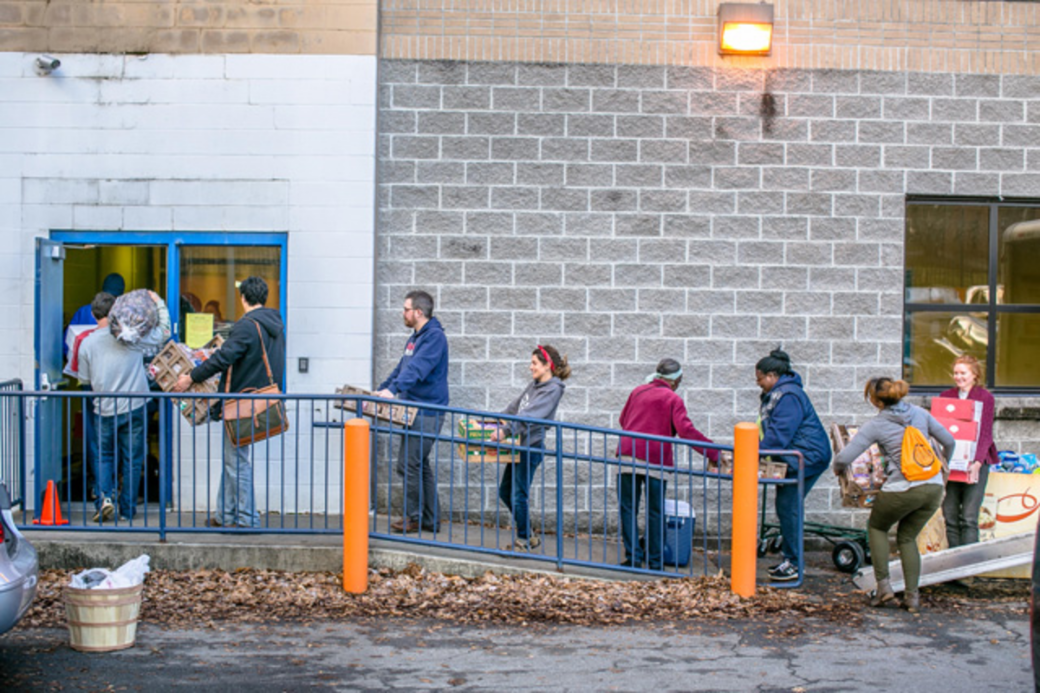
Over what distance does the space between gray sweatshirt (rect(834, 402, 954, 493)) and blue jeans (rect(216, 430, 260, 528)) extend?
13.5 feet

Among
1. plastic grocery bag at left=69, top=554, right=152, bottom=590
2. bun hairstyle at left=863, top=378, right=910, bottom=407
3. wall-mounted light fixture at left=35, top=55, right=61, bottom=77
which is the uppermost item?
wall-mounted light fixture at left=35, top=55, right=61, bottom=77

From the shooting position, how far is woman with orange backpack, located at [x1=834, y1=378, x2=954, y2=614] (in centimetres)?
688

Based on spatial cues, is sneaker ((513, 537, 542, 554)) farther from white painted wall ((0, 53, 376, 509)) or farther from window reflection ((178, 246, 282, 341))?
window reflection ((178, 246, 282, 341))

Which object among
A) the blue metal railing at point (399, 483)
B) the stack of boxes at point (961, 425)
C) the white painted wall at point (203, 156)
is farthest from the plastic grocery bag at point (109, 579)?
the stack of boxes at point (961, 425)

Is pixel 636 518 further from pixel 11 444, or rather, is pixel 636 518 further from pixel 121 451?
pixel 11 444

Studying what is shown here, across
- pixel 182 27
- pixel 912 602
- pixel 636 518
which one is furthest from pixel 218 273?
pixel 912 602

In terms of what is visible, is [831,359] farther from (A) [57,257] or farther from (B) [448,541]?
(A) [57,257]

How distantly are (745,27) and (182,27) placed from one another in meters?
4.65

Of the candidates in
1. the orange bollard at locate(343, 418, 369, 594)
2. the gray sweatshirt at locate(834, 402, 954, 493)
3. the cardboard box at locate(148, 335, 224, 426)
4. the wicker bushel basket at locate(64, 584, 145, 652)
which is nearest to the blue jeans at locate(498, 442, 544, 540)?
the orange bollard at locate(343, 418, 369, 594)

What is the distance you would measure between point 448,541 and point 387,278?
7.93ft

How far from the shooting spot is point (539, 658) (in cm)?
593

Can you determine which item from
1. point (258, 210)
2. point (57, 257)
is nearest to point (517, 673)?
point (258, 210)

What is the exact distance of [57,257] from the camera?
8.80m

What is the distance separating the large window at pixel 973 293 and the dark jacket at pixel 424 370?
13.5 ft
